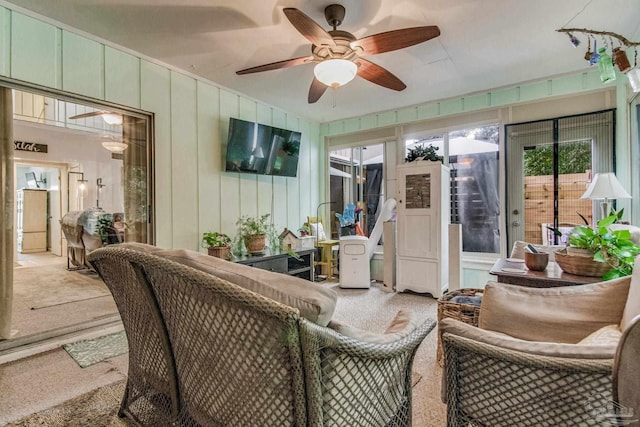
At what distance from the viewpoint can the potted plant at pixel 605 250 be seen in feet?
5.50

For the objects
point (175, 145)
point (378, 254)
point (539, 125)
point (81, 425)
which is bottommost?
point (81, 425)

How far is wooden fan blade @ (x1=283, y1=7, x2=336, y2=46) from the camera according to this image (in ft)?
6.25

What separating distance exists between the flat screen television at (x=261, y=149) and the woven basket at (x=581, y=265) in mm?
3387

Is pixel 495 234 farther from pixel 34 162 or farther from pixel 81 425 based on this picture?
pixel 34 162

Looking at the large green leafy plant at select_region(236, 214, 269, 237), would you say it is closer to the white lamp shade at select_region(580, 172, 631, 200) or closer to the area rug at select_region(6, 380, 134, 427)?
the area rug at select_region(6, 380, 134, 427)

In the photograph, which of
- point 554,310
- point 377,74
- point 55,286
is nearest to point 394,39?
point 377,74

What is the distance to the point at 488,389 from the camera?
974 mm

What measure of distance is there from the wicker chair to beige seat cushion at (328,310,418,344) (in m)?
0.02

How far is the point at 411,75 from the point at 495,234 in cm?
228

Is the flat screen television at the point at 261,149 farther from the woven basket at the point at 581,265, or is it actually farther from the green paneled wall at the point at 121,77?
the woven basket at the point at 581,265

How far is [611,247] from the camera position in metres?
1.75

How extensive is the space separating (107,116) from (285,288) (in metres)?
3.15

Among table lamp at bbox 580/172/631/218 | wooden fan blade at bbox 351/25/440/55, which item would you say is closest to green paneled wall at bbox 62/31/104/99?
wooden fan blade at bbox 351/25/440/55

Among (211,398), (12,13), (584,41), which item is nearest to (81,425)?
(211,398)
